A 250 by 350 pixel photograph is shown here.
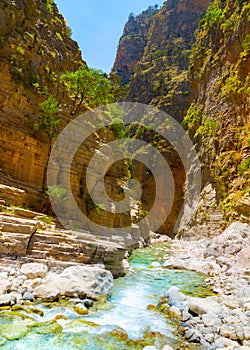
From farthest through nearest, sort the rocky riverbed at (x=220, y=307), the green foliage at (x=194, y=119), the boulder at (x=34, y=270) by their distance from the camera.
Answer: the green foliage at (x=194, y=119)
the boulder at (x=34, y=270)
the rocky riverbed at (x=220, y=307)

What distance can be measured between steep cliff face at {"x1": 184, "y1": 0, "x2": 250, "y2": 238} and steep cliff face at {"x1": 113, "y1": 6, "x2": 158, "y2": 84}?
1583 inches

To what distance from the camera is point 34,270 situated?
8.16 metres

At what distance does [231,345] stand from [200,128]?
2865 cm

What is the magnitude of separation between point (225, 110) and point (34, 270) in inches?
944

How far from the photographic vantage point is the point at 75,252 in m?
9.84

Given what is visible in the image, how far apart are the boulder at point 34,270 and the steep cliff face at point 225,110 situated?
533 inches

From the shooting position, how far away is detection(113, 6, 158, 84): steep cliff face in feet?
237

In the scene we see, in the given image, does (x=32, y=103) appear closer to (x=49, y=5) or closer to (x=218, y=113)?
(x=49, y=5)

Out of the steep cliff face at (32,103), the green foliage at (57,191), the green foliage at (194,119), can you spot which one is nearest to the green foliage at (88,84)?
the steep cliff face at (32,103)

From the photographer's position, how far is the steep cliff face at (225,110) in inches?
838

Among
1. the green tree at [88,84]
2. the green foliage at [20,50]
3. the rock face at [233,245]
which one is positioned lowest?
the rock face at [233,245]

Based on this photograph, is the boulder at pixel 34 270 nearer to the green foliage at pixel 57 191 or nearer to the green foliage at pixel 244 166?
the green foliage at pixel 57 191

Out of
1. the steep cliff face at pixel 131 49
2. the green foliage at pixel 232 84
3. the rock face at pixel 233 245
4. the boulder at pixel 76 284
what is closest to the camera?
the boulder at pixel 76 284

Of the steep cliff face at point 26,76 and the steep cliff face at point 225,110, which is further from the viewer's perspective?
the steep cliff face at point 225,110
